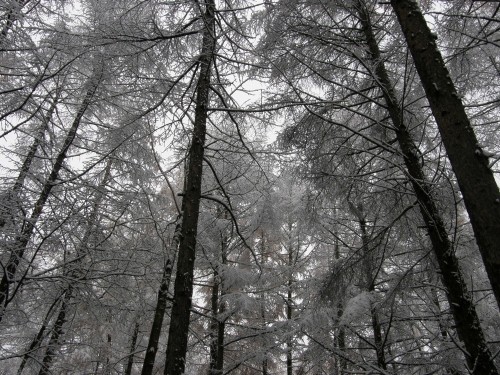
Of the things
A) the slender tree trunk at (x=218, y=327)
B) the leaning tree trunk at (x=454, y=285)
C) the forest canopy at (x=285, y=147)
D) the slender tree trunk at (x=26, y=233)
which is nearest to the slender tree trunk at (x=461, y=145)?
the forest canopy at (x=285, y=147)

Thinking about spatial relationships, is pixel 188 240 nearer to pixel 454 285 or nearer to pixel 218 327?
pixel 454 285

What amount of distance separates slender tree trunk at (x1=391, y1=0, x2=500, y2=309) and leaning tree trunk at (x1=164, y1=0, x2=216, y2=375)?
1973mm

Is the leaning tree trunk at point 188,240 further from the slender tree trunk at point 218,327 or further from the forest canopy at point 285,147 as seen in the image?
the slender tree trunk at point 218,327

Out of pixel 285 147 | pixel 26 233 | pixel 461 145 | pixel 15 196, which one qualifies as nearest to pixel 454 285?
pixel 461 145

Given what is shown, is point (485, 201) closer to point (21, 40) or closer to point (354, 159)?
point (354, 159)

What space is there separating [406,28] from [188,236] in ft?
10.1

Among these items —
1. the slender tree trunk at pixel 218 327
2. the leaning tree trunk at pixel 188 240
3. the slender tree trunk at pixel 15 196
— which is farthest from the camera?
the slender tree trunk at pixel 218 327

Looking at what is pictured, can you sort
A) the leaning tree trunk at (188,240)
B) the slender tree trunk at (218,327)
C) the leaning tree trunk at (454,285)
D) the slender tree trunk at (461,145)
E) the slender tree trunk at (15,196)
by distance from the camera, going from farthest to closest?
1. the slender tree trunk at (218,327)
2. the slender tree trunk at (15,196)
3. the leaning tree trunk at (188,240)
4. the leaning tree trunk at (454,285)
5. the slender tree trunk at (461,145)

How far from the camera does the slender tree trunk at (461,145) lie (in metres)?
2.02

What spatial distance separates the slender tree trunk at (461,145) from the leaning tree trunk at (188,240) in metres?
1.97

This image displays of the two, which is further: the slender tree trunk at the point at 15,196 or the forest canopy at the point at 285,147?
the slender tree trunk at the point at 15,196

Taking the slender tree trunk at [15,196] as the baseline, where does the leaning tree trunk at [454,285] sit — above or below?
below

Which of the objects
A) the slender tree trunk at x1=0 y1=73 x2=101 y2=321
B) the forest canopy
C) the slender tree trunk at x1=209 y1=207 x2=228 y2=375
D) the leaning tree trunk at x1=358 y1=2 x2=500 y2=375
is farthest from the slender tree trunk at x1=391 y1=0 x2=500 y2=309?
the slender tree trunk at x1=209 y1=207 x2=228 y2=375

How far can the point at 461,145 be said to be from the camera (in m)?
2.28
